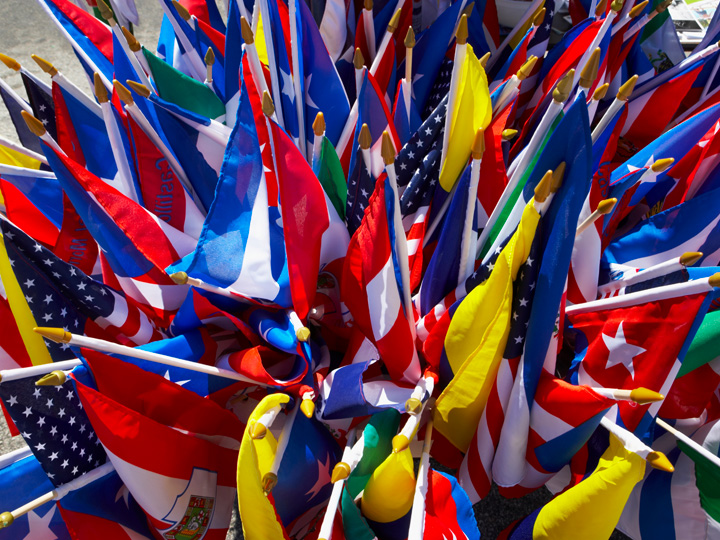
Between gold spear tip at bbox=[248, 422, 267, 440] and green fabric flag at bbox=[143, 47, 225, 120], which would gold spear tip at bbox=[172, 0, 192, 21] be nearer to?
green fabric flag at bbox=[143, 47, 225, 120]

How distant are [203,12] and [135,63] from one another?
0.66 metres

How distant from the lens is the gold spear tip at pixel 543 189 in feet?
2.97

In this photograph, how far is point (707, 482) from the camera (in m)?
1.10

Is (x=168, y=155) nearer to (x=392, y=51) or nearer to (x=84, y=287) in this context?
(x=84, y=287)

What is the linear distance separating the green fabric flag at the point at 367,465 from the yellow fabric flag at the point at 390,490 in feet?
0.09

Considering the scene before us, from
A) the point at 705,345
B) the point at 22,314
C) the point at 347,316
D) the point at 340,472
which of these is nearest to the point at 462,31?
the point at 347,316

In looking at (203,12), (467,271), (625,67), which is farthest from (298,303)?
(625,67)

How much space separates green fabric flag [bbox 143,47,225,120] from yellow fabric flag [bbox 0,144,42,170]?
17.3 inches

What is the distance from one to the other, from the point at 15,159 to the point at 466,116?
1.33m

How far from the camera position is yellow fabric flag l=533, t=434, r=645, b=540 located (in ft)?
3.03

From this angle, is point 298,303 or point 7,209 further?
point 7,209

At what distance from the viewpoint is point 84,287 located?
1.13m

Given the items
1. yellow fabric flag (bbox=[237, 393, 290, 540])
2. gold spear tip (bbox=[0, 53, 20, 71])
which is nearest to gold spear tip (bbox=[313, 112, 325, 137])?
yellow fabric flag (bbox=[237, 393, 290, 540])

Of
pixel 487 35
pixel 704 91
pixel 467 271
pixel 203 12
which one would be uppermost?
pixel 203 12
